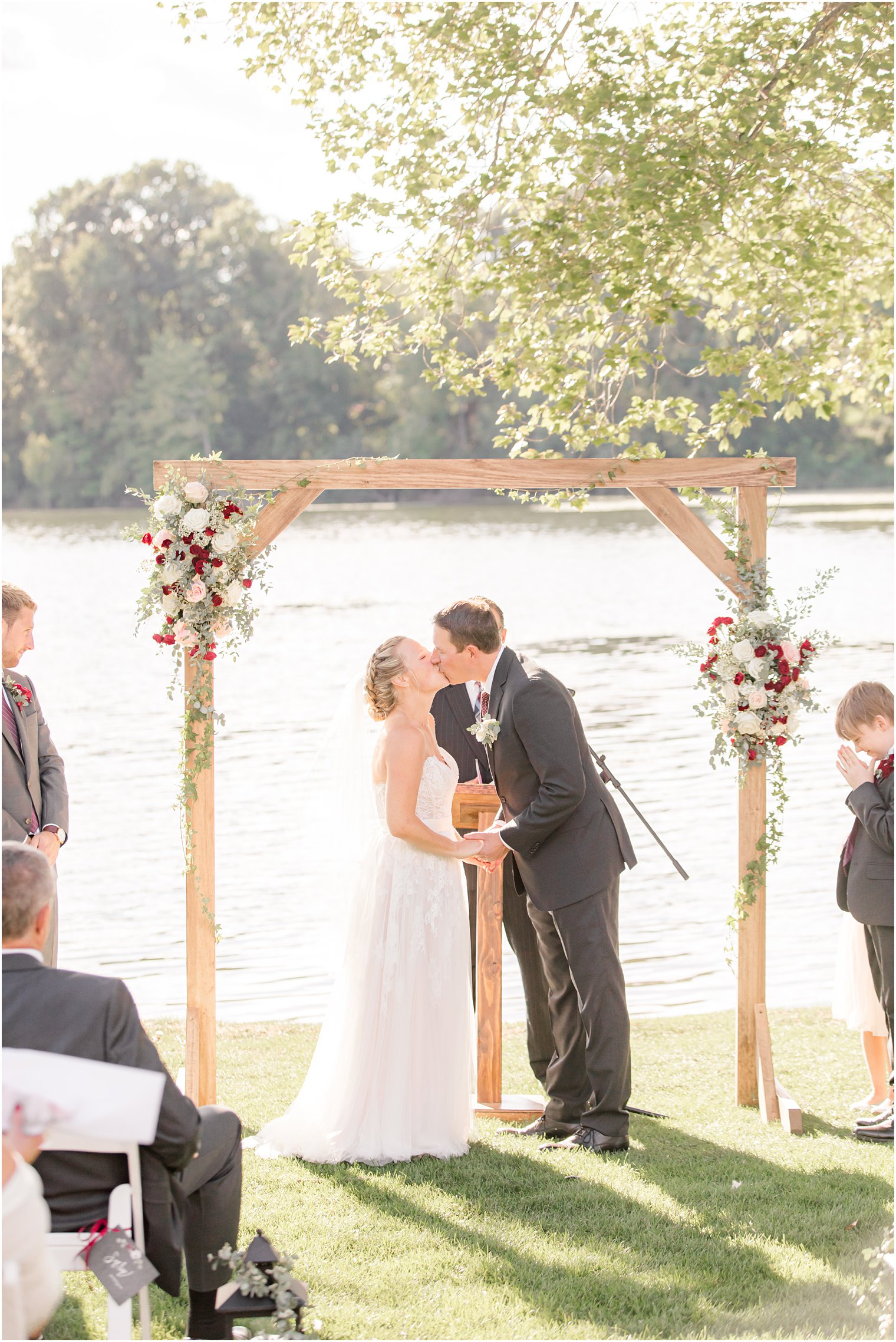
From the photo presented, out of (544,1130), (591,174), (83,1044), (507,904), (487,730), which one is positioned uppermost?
(591,174)

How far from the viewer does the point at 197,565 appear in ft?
18.9

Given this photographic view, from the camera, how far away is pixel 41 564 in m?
38.6

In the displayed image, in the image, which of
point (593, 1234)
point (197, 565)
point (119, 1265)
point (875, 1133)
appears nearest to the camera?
point (119, 1265)

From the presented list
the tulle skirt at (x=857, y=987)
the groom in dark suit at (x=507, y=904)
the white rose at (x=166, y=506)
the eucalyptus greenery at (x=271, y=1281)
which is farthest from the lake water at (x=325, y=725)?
the tulle skirt at (x=857, y=987)

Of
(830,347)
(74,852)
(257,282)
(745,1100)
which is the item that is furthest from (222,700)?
(257,282)

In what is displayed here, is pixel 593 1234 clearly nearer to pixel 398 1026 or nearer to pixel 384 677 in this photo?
pixel 398 1026

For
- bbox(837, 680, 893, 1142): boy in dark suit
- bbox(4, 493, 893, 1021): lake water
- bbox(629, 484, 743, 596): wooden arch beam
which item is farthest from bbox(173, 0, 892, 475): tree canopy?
bbox(837, 680, 893, 1142): boy in dark suit

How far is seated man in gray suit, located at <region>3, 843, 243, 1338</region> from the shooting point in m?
3.20

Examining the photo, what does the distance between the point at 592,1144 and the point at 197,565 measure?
2813 millimetres

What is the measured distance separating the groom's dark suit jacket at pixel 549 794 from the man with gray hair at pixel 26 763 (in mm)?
1741

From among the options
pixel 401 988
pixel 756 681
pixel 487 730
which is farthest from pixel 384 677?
pixel 756 681

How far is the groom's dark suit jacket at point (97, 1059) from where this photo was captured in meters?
3.20

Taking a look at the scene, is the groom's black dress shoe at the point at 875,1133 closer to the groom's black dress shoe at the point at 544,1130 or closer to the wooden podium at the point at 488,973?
the groom's black dress shoe at the point at 544,1130

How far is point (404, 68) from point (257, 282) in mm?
48330
